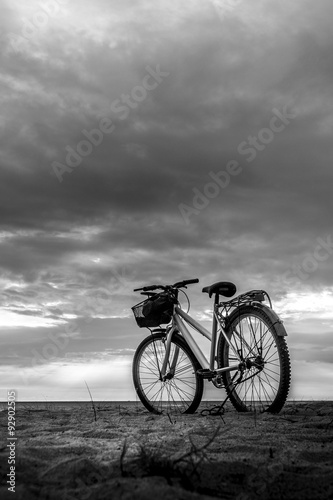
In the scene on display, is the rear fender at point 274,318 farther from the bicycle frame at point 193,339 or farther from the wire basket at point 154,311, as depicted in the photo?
the wire basket at point 154,311

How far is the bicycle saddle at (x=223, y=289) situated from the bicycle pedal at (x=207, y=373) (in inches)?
36.0

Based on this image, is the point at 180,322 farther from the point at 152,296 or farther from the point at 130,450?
the point at 130,450

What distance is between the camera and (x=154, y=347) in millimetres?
7016

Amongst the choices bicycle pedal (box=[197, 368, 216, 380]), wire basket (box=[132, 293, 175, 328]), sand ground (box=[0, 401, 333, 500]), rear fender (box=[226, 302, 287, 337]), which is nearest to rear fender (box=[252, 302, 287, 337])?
rear fender (box=[226, 302, 287, 337])

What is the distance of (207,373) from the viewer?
5.91 m

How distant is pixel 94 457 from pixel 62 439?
85 cm

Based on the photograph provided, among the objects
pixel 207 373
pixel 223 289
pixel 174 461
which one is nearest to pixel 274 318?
pixel 223 289

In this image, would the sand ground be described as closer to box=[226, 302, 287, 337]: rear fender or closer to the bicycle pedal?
box=[226, 302, 287, 337]: rear fender

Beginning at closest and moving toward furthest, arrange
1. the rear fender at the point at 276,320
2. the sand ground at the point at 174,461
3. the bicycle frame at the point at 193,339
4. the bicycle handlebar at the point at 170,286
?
1. the sand ground at the point at 174,461
2. the rear fender at the point at 276,320
3. the bicycle frame at the point at 193,339
4. the bicycle handlebar at the point at 170,286

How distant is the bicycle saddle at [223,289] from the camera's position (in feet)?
19.5

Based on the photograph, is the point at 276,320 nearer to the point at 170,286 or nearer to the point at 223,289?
the point at 223,289

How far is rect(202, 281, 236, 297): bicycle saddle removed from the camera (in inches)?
234

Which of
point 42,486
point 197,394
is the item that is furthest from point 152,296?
point 42,486

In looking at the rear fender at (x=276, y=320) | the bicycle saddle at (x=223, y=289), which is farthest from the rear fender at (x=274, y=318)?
the bicycle saddle at (x=223, y=289)
